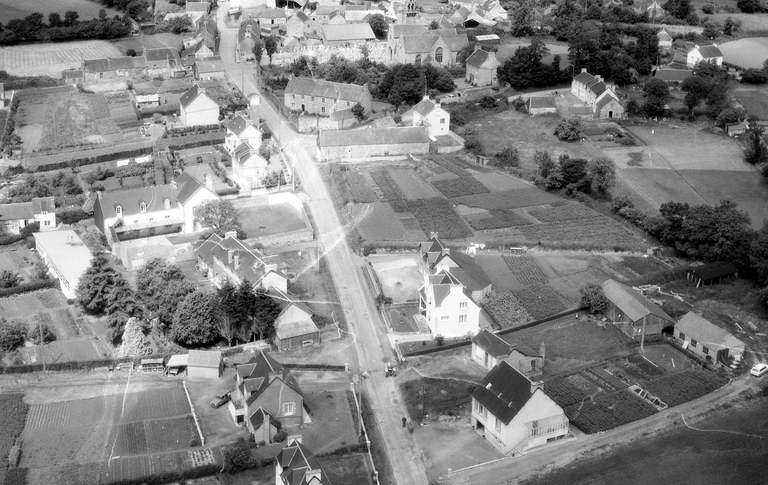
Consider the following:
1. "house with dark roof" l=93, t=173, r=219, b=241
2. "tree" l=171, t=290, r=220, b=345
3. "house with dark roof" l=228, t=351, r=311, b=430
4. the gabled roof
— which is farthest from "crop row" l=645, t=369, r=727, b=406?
"house with dark roof" l=93, t=173, r=219, b=241

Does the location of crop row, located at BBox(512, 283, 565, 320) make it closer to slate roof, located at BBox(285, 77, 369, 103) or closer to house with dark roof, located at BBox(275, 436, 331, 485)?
house with dark roof, located at BBox(275, 436, 331, 485)

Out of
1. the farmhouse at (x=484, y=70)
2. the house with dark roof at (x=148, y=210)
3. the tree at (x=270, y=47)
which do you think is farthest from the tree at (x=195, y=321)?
the tree at (x=270, y=47)

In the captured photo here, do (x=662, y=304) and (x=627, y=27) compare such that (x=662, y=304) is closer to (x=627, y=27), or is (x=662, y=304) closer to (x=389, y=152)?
(x=389, y=152)

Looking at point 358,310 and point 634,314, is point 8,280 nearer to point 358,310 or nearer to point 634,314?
point 358,310

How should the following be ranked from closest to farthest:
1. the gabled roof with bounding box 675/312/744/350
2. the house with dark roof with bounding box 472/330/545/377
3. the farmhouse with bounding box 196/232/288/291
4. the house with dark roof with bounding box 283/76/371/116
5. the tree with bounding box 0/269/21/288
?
1. the house with dark roof with bounding box 472/330/545/377
2. the gabled roof with bounding box 675/312/744/350
3. the farmhouse with bounding box 196/232/288/291
4. the tree with bounding box 0/269/21/288
5. the house with dark roof with bounding box 283/76/371/116

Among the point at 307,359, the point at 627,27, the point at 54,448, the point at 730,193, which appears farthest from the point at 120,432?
the point at 627,27

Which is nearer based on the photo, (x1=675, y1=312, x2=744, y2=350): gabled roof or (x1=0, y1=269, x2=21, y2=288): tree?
(x1=675, y1=312, x2=744, y2=350): gabled roof

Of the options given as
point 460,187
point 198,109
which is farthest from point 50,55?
point 460,187

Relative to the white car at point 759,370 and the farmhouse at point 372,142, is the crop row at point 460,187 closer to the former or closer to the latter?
the farmhouse at point 372,142
